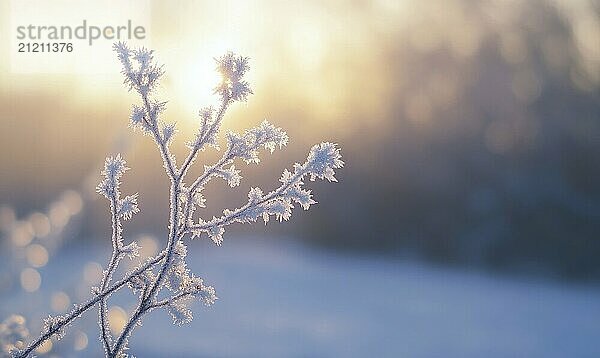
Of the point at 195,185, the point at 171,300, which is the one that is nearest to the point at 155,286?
the point at 171,300

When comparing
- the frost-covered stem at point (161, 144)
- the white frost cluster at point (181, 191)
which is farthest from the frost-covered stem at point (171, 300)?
the frost-covered stem at point (161, 144)

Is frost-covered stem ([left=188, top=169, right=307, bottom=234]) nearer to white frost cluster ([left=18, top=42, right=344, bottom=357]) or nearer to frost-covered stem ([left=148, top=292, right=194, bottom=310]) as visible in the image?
white frost cluster ([left=18, top=42, right=344, bottom=357])

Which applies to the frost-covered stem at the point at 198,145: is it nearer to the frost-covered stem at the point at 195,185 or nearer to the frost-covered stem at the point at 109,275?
the frost-covered stem at the point at 195,185

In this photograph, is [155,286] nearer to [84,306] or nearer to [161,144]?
[84,306]

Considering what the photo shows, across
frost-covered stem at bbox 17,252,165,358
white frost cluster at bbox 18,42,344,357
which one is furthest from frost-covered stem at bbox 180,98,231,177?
frost-covered stem at bbox 17,252,165,358

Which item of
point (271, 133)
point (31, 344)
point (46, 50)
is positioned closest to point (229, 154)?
point (271, 133)

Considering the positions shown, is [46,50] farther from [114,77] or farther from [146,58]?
[146,58]

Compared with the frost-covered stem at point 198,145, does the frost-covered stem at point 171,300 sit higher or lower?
lower

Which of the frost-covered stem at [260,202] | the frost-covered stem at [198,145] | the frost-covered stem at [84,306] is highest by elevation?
the frost-covered stem at [198,145]
